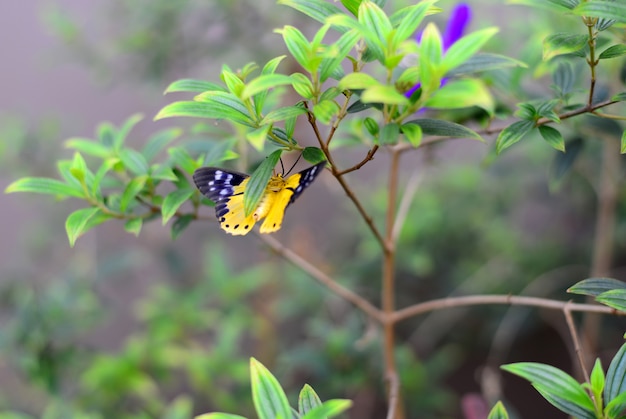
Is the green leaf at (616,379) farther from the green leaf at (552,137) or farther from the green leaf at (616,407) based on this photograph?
the green leaf at (552,137)

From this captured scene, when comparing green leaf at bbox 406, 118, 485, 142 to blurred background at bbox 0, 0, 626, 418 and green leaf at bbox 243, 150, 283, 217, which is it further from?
blurred background at bbox 0, 0, 626, 418

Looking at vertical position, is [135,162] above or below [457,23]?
below

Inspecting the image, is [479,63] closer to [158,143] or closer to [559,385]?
[559,385]

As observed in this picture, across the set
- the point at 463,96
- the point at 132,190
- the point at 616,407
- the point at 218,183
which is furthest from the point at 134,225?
the point at 616,407

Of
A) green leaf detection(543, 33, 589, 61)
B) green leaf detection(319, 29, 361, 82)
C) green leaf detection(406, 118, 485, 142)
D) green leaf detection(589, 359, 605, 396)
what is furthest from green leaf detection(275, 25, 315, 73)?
green leaf detection(589, 359, 605, 396)

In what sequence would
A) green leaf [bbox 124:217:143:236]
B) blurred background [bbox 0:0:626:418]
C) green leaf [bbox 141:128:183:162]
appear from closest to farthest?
Result: 1. green leaf [bbox 124:217:143:236]
2. green leaf [bbox 141:128:183:162]
3. blurred background [bbox 0:0:626:418]

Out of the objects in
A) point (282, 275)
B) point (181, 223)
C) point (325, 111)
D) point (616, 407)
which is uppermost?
point (325, 111)

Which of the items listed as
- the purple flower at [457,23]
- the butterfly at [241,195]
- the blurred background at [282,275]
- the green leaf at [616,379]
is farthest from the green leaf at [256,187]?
the blurred background at [282,275]

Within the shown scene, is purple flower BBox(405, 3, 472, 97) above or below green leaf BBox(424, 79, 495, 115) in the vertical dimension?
above
